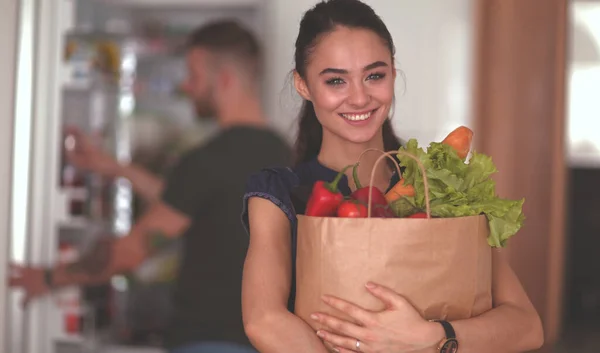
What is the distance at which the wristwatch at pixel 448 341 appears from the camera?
1.05 metres

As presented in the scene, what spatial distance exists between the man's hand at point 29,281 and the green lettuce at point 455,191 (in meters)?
1.61

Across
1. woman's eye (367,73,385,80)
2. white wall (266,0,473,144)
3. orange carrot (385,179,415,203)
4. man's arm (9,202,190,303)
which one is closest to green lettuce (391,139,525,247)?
orange carrot (385,179,415,203)

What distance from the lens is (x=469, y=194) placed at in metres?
1.11

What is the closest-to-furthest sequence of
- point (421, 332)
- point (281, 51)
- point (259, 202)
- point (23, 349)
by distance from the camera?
point (421, 332) < point (259, 202) < point (23, 349) < point (281, 51)

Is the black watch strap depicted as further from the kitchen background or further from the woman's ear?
the kitchen background

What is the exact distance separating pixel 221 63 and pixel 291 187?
1.15 metres

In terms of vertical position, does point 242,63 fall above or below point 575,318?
above

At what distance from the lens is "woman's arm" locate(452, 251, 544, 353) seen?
108cm

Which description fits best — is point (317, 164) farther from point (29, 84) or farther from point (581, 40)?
point (581, 40)

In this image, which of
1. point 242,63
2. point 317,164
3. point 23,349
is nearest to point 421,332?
point 317,164

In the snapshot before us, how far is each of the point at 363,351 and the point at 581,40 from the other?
3.54m

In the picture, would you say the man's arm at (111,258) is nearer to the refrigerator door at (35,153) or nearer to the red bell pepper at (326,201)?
the refrigerator door at (35,153)

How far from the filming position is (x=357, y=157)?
1.22m

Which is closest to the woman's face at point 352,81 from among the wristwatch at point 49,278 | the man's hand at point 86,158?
the wristwatch at point 49,278
